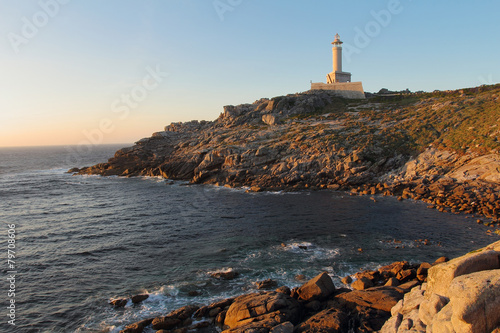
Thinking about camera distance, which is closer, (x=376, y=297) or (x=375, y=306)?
(x=375, y=306)

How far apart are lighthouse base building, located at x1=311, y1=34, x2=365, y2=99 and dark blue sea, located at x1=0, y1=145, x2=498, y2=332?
64.1 meters

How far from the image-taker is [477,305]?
959 cm

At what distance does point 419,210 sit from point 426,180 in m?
11.5

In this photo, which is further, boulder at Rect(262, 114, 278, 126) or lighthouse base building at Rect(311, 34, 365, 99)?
lighthouse base building at Rect(311, 34, 365, 99)


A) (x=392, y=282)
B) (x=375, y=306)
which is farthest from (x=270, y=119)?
(x=375, y=306)

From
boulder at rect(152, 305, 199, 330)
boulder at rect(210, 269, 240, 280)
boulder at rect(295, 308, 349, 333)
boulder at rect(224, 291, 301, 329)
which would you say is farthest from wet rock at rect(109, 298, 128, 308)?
boulder at rect(295, 308, 349, 333)

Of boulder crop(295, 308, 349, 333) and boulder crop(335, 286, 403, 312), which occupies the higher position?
boulder crop(335, 286, 403, 312)

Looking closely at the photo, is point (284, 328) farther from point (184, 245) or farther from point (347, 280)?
point (184, 245)

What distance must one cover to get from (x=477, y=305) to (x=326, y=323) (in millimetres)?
7612

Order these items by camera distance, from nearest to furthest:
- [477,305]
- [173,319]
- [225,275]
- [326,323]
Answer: [477,305], [326,323], [173,319], [225,275]

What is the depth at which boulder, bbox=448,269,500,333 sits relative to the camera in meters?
9.36

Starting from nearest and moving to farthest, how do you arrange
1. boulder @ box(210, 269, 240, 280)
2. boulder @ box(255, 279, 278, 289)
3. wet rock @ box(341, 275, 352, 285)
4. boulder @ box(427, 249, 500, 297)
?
boulder @ box(427, 249, 500, 297)
boulder @ box(255, 279, 278, 289)
wet rock @ box(341, 275, 352, 285)
boulder @ box(210, 269, 240, 280)

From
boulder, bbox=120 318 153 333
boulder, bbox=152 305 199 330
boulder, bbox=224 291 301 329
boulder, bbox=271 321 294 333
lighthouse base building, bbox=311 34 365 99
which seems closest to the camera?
boulder, bbox=271 321 294 333

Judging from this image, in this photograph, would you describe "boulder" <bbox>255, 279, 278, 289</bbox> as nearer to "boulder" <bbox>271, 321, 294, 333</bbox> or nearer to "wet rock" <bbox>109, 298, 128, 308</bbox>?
"boulder" <bbox>271, 321, 294, 333</bbox>
